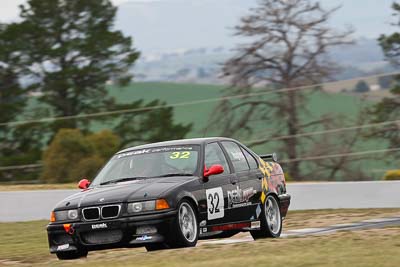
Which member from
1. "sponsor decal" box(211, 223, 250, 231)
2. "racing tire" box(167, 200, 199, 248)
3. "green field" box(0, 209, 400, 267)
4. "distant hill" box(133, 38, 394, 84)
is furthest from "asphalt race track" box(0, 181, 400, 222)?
"distant hill" box(133, 38, 394, 84)

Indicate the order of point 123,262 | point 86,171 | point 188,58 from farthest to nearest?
1. point 188,58
2. point 86,171
3. point 123,262

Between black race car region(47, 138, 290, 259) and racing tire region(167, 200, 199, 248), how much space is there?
0.04 ft

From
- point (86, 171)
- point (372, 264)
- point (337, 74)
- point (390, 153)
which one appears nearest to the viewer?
point (372, 264)

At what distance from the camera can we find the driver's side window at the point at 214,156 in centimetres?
1338

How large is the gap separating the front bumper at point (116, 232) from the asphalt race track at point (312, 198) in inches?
426

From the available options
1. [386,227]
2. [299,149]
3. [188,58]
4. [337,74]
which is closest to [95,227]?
[386,227]

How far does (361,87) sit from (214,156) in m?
28.4

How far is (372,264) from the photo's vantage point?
9.94 m

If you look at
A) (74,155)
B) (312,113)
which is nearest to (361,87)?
(312,113)

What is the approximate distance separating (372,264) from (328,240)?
2705 millimetres

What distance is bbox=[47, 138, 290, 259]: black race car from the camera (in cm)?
1204

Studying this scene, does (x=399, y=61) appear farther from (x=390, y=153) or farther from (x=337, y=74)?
(x=390, y=153)

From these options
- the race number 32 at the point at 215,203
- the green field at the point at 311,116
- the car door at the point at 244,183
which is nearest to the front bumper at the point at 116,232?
the race number 32 at the point at 215,203

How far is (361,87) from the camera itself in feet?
135
